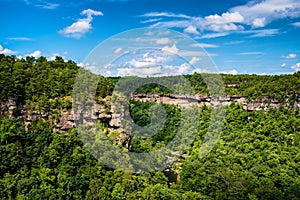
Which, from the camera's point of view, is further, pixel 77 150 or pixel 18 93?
pixel 18 93

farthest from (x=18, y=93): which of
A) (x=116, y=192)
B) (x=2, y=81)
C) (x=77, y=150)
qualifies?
(x=116, y=192)

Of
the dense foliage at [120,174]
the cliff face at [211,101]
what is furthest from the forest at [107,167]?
the cliff face at [211,101]

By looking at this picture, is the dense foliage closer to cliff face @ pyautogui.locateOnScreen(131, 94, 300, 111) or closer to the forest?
the forest

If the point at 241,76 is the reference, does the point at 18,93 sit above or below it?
below

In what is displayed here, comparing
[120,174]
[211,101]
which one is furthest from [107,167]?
[211,101]

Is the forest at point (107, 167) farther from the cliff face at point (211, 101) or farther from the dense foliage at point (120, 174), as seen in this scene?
the cliff face at point (211, 101)

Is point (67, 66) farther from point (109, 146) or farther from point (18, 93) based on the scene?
point (109, 146)

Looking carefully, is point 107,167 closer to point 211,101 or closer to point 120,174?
point 120,174

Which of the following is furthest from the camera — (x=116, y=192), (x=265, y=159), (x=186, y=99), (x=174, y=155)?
(x=186, y=99)
